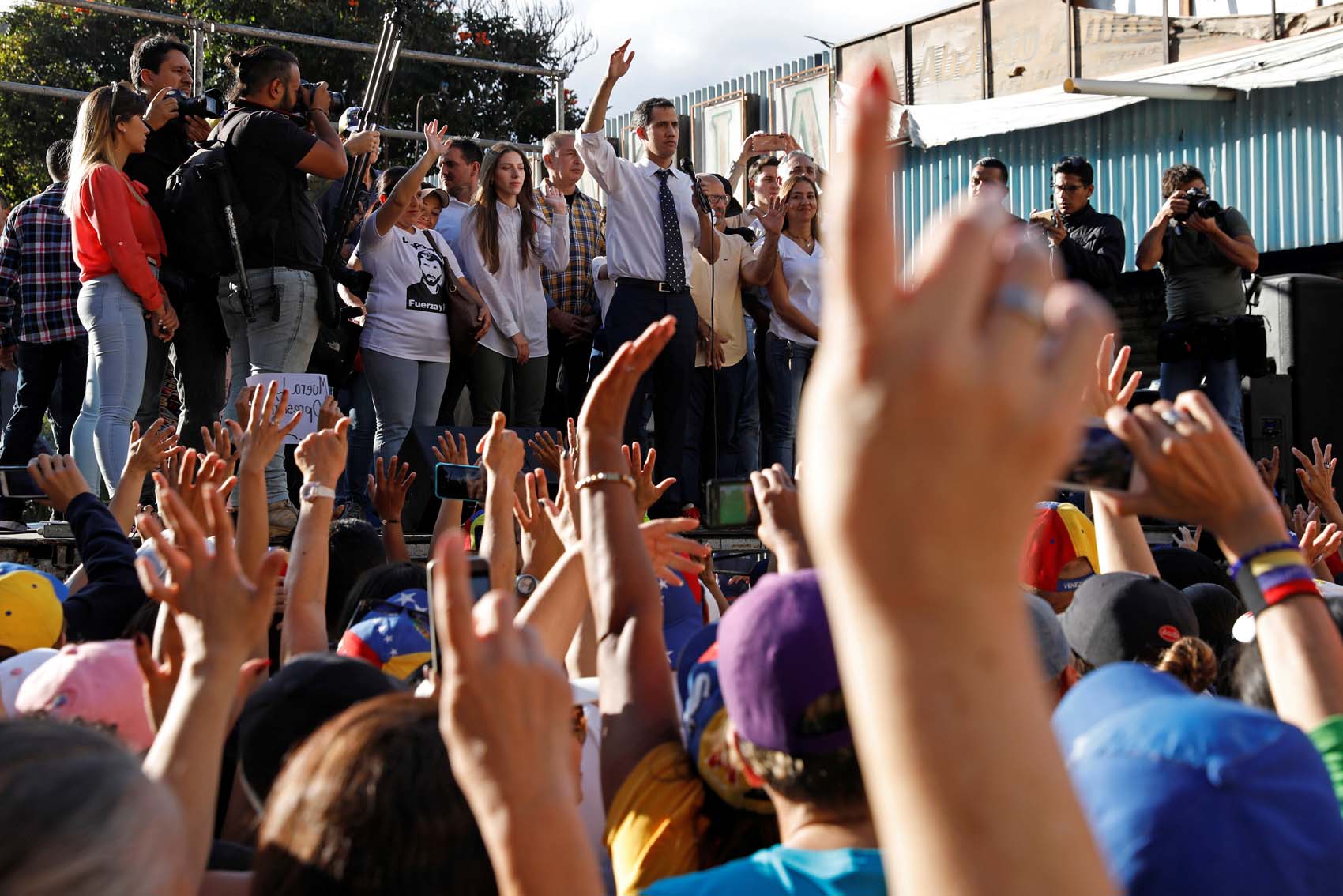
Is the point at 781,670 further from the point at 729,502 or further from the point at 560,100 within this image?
the point at 560,100

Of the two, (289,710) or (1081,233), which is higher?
(1081,233)

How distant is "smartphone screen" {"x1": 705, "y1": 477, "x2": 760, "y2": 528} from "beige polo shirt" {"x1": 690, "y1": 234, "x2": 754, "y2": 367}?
187 inches

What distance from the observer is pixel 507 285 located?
744cm

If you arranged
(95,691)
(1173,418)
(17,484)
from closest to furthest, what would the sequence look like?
(1173,418) → (95,691) → (17,484)

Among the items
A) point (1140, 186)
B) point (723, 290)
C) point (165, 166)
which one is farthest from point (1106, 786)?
point (1140, 186)

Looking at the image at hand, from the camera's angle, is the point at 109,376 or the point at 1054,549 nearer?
the point at 1054,549

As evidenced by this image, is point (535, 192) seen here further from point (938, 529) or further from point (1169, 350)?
point (938, 529)

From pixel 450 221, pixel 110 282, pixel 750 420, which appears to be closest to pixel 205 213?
pixel 110 282

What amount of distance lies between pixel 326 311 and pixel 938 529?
223 inches

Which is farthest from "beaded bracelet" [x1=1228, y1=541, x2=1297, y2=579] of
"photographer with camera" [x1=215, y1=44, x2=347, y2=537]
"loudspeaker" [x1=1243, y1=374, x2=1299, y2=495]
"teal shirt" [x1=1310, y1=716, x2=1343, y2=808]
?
"loudspeaker" [x1=1243, y1=374, x2=1299, y2=495]

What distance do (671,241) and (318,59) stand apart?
11861 mm

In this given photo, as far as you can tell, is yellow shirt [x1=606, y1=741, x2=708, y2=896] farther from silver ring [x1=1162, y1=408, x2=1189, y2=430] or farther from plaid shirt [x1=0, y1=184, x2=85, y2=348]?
plaid shirt [x1=0, y1=184, x2=85, y2=348]

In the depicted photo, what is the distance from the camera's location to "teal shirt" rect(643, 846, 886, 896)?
149 centimetres

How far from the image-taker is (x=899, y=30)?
57.9 feet
